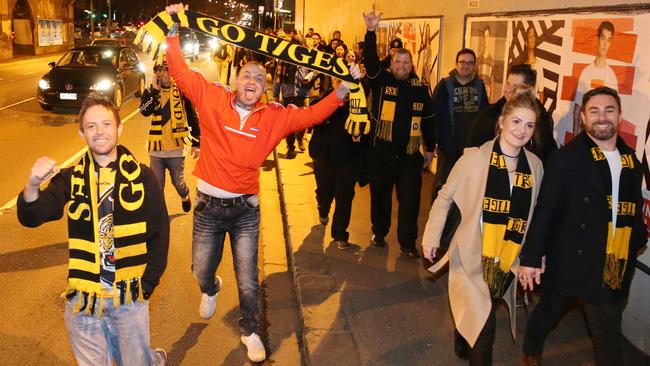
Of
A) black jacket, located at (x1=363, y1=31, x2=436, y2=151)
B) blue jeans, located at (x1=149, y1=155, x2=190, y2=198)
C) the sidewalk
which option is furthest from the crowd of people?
blue jeans, located at (x1=149, y1=155, x2=190, y2=198)

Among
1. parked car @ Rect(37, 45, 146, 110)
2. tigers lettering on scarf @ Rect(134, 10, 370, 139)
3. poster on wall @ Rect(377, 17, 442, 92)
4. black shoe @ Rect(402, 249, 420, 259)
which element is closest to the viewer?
tigers lettering on scarf @ Rect(134, 10, 370, 139)

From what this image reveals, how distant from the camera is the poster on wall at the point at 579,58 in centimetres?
478

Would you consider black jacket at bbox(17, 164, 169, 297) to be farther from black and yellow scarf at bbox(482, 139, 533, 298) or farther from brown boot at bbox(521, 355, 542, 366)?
brown boot at bbox(521, 355, 542, 366)

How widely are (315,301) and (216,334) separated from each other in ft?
3.01

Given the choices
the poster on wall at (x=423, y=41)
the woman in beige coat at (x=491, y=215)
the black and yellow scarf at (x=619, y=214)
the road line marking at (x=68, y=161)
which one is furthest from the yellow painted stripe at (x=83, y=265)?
the poster on wall at (x=423, y=41)

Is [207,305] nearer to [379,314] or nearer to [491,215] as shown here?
[379,314]

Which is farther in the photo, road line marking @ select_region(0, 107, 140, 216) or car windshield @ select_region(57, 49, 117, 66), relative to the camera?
car windshield @ select_region(57, 49, 117, 66)

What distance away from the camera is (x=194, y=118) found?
7.45 metres

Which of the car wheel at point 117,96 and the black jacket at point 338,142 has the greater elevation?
the black jacket at point 338,142

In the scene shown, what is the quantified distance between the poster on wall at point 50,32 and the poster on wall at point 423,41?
133 ft

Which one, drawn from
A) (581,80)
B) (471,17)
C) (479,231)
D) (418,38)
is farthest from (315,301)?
(418,38)

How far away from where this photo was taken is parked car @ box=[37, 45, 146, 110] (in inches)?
647

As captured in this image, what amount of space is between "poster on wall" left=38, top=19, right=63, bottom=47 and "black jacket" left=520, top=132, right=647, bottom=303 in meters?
48.6

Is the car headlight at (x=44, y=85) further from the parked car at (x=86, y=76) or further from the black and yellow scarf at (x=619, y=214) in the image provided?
the black and yellow scarf at (x=619, y=214)
